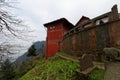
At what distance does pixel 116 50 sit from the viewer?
24.0ft

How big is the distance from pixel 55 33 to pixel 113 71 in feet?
63.8

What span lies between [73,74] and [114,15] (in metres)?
4.40

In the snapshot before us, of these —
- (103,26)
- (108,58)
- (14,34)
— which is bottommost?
(108,58)

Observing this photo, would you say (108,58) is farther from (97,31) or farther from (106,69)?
(97,31)

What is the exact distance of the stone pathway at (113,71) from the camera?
225 inches

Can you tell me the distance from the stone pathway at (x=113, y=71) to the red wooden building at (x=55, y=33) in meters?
17.4

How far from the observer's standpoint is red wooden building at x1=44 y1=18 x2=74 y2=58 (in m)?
24.4

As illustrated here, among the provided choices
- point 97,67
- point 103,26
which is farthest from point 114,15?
point 97,67

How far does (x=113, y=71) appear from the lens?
6188 millimetres

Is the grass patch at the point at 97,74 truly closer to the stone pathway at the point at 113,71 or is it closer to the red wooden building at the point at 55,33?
the stone pathway at the point at 113,71

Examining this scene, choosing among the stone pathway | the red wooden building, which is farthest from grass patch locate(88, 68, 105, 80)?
the red wooden building

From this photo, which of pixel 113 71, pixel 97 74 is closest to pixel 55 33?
pixel 97 74

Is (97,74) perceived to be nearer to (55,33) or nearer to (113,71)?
(113,71)

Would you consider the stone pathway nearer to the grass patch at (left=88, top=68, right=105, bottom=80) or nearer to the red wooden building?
the grass patch at (left=88, top=68, right=105, bottom=80)
